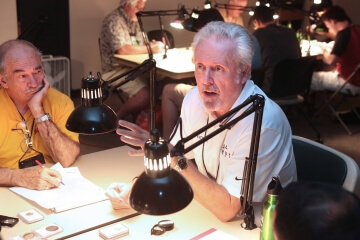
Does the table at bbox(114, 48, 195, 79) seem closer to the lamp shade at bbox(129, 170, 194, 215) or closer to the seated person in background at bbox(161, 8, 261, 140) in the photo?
the seated person in background at bbox(161, 8, 261, 140)

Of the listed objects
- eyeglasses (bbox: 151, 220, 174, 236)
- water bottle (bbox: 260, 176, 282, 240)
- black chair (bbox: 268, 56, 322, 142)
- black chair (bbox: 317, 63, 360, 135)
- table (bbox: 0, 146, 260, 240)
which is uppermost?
water bottle (bbox: 260, 176, 282, 240)

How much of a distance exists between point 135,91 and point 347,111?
7.97 feet

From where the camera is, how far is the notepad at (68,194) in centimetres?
197

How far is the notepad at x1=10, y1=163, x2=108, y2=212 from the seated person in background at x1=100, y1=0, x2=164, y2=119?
300 centimetres

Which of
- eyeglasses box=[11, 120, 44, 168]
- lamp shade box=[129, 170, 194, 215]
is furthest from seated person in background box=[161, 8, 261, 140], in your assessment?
lamp shade box=[129, 170, 194, 215]

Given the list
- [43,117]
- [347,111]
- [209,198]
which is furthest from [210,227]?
[347,111]

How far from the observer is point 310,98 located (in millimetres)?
6047

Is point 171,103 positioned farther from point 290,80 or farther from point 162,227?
point 162,227

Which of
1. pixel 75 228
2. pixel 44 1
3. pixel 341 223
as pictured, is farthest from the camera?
pixel 44 1

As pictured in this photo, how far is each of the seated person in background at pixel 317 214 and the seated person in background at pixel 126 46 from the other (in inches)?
160

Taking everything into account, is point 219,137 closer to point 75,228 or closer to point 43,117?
point 75,228

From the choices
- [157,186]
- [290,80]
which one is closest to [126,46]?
[290,80]

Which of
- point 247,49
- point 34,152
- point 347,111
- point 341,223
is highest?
point 247,49

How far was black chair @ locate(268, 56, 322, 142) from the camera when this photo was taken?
4555 millimetres
